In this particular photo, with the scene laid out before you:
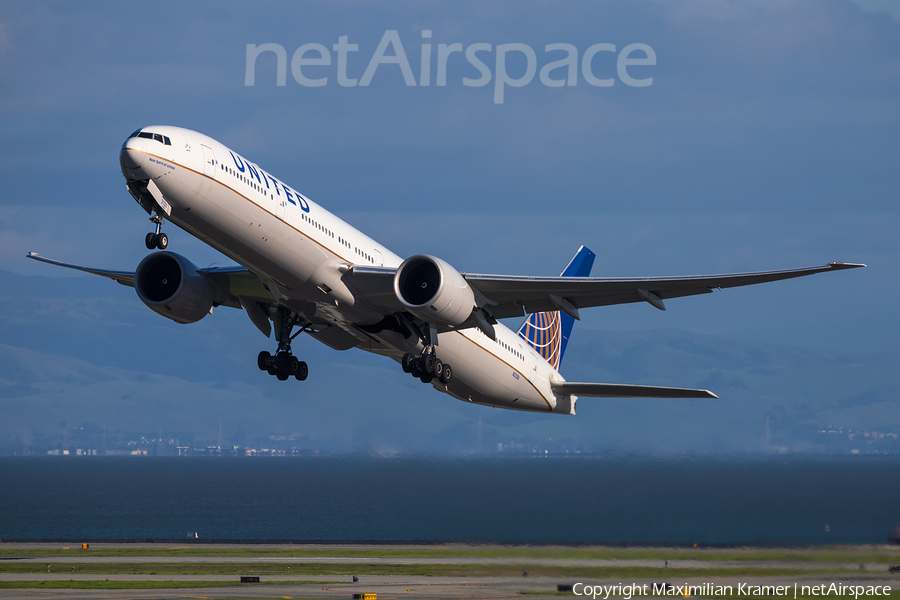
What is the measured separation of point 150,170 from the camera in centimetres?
2411

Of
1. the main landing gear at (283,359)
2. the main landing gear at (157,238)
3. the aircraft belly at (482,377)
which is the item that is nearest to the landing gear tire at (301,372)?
the main landing gear at (283,359)

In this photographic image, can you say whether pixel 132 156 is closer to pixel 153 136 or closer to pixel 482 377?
pixel 153 136

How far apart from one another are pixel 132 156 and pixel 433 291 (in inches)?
354

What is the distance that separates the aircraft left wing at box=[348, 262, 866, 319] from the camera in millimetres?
27906

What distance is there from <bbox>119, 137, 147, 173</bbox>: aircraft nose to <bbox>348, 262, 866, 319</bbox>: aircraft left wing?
6998 mm

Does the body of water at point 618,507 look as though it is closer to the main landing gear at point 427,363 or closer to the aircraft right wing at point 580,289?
the main landing gear at point 427,363

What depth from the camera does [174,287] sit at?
104 feet

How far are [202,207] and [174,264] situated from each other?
23.6ft

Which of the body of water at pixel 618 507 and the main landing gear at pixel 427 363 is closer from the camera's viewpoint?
the main landing gear at pixel 427 363

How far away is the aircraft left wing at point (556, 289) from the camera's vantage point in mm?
27906

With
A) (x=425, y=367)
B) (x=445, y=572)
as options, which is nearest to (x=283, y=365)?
(x=425, y=367)

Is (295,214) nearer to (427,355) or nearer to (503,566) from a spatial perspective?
(427,355)

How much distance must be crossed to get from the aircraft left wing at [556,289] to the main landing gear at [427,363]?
1408mm

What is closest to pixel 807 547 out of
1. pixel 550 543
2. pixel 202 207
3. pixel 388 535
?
pixel 550 543
